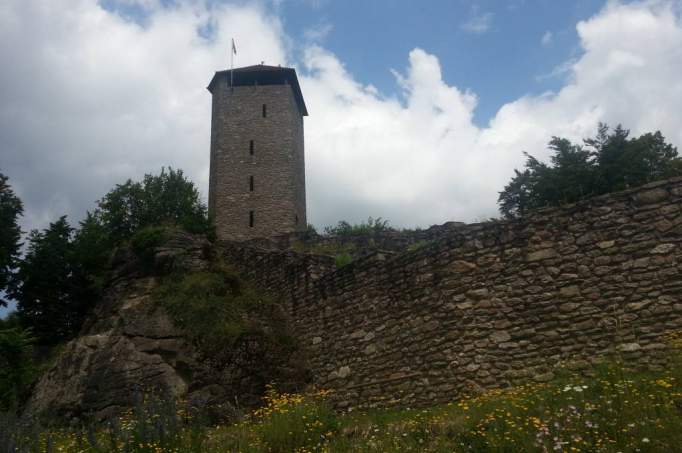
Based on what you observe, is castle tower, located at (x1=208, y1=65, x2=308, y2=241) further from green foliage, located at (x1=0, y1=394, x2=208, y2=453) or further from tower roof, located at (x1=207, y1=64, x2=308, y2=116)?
green foliage, located at (x1=0, y1=394, x2=208, y2=453)

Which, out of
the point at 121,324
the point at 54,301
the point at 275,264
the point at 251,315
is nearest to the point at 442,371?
the point at 251,315

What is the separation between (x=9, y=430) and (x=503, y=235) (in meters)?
6.85

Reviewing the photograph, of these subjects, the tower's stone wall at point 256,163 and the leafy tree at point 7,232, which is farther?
the tower's stone wall at point 256,163

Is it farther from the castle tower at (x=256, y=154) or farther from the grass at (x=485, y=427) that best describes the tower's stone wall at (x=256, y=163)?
the grass at (x=485, y=427)

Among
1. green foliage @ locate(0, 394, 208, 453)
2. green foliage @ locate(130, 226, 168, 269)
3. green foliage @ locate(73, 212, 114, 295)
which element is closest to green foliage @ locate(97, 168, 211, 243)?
green foliage @ locate(73, 212, 114, 295)

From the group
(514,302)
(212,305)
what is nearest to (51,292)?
(212,305)

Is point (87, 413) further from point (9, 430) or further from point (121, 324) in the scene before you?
point (9, 430)

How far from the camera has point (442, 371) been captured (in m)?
8.50

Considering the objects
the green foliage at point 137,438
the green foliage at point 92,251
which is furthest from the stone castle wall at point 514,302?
the green foliage at point 92,251

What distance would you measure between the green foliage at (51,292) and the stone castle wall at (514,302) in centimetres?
1168

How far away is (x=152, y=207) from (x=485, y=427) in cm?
1838

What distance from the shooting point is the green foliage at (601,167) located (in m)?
Answer: 16.3

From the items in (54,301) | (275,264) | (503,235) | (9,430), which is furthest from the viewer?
(54,301)

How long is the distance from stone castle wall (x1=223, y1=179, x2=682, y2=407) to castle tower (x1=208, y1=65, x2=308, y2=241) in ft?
52.0
